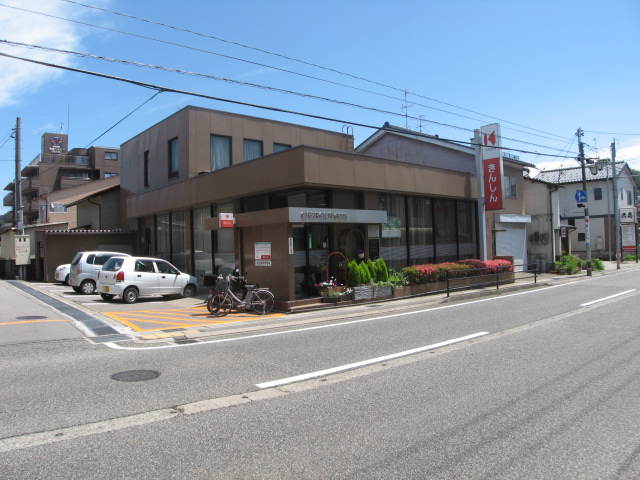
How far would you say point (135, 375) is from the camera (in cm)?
680

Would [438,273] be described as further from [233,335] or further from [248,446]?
[248,446]

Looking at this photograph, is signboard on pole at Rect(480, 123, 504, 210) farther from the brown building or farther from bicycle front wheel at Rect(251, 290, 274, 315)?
bicycle front wheel at Rect(251, 290, 274, 315)

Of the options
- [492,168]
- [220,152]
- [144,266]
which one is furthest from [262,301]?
[492,168]

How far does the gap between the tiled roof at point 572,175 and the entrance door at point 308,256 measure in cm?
4056

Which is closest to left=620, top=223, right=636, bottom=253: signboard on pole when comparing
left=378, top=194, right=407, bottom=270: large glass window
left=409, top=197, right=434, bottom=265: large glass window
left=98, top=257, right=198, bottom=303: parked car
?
left=409, top=197, right=434, bottom=265: large glass window

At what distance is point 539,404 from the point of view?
5438 mm

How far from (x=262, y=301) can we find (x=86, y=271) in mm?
9932

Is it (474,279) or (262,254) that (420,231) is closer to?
(474,279)

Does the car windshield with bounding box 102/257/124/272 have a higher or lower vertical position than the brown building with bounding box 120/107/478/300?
lower

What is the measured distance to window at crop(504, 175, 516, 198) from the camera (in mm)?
26734

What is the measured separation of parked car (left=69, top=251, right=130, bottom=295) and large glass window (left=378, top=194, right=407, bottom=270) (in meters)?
11.3

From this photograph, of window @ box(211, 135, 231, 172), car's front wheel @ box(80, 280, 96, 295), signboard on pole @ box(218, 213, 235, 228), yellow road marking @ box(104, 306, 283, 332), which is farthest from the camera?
window @ box(211, 135, 231, 172)

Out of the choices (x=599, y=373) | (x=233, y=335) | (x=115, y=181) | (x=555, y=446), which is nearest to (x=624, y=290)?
(x=599, y=373)

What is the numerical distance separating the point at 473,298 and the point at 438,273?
1.68 m
